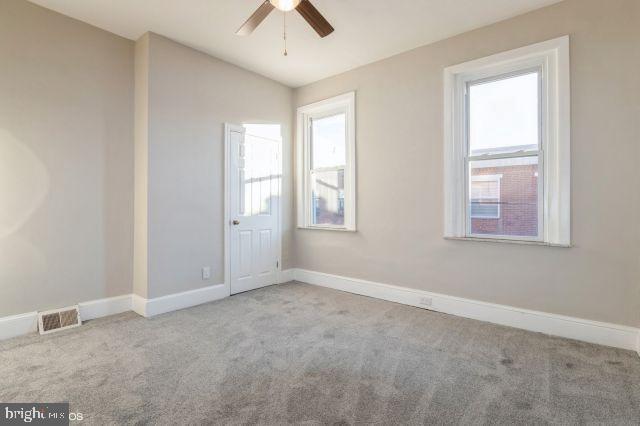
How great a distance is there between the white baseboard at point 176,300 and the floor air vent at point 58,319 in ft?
1.65

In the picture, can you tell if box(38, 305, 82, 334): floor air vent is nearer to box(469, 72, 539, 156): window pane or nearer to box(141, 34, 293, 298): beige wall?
box(141, 34, 293, 298): beige wall

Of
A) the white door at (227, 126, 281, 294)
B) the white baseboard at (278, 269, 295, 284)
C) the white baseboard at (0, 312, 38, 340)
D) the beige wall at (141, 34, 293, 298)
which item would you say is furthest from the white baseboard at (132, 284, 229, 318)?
the white baseboard at (278, 269, 295, 284)

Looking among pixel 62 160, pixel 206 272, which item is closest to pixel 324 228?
pixel 206 272

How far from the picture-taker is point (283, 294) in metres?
3.91

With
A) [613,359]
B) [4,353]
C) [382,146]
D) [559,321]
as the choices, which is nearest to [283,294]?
[382,146]

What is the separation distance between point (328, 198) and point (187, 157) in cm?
188

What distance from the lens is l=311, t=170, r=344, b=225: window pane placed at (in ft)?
13.9

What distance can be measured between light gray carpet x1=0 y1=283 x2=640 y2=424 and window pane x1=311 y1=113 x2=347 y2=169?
7.15 ft

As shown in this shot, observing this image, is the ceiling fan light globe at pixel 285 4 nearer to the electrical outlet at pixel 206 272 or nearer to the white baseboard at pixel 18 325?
the electrical outlet at pixel 206 272

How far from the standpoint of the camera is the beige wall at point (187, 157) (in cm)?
319

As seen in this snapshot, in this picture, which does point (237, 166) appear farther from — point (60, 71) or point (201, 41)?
point (60, 71)

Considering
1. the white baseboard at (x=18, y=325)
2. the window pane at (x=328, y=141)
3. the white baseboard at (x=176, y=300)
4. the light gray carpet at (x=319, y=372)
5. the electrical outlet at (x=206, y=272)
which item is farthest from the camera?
the window pane at (x=328, y=141)

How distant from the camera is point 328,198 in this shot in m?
4.39

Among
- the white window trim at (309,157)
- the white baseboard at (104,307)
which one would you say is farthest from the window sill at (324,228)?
the white baseboard at (104,307)
